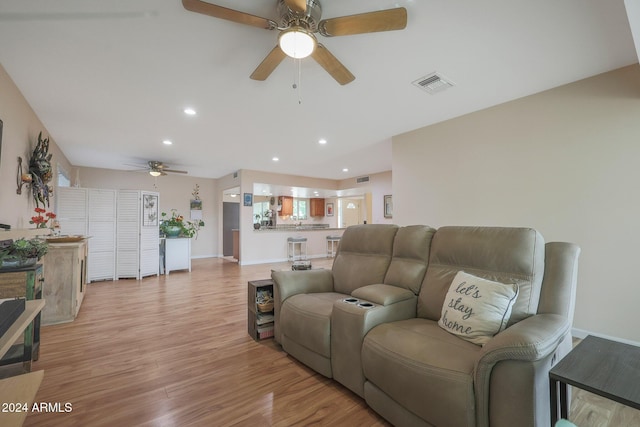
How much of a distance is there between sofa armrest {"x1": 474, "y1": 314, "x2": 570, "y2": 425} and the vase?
6.20 m

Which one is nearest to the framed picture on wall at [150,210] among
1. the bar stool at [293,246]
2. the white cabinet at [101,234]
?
the white cabinet at [101,234]

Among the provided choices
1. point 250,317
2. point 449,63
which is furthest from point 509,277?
point 250,317

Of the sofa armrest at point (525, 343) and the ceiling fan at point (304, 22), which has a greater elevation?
the ceiling fan at point (304, 22)

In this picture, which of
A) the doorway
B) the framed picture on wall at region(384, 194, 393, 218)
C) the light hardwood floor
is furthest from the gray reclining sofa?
the doorway

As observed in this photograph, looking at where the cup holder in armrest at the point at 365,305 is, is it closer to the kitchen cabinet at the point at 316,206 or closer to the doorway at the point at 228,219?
the doorway at the point at 228,219

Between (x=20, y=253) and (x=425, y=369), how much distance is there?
320cm

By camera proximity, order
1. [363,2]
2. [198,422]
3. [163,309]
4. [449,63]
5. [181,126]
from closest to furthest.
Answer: [198,422]
[363,2]
[449,63]
[163,309]
[181,126]

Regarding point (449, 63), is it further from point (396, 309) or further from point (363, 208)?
point (363, 208)

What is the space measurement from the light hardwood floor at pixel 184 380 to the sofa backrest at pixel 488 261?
762 mm

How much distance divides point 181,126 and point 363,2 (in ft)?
10.2

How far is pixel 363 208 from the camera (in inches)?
469

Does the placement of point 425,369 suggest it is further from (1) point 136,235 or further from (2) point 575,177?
(1) point 136,235

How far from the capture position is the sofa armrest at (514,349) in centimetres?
106

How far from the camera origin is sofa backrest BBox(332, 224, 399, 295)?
233 centimetres
